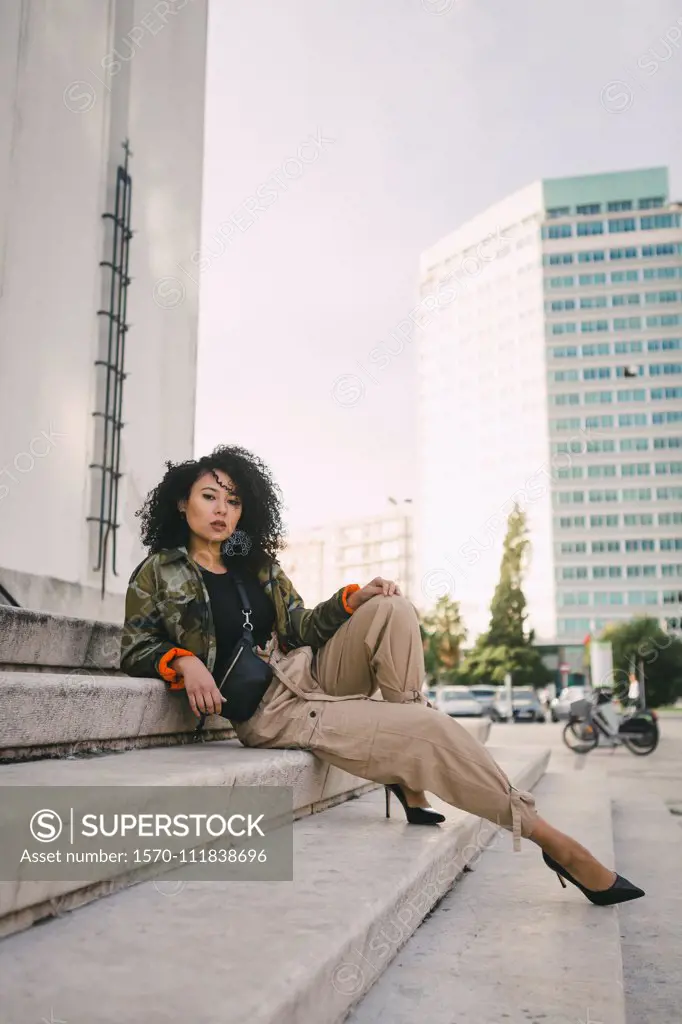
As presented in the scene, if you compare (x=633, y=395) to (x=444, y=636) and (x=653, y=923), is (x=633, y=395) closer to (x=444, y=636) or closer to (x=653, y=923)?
(x=444, y=636)

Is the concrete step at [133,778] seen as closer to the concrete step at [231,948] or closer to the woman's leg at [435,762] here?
the concrete step at [231,948]

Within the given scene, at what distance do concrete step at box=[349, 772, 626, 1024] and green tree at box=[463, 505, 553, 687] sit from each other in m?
55.5

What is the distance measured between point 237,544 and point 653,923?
6.04ft

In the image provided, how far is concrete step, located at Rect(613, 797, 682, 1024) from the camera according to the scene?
5.85ft

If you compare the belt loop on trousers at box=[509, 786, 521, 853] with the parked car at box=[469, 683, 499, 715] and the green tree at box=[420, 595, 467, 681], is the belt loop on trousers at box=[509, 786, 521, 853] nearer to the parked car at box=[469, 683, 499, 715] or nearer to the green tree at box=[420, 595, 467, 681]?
the parked car at box=[469, 683, 499, 715]

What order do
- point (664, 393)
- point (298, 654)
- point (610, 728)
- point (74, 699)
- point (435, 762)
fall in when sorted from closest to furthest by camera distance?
point (74, 699) → point (435, 762) → point (298, 654) → point (610, 728) → point (664, 393)

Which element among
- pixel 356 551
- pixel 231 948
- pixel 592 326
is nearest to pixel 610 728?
pixel 231 948

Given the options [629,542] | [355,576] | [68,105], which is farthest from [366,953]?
[355,576]

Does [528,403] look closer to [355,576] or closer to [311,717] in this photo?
[355,576]

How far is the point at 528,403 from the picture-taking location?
81812 millimetres

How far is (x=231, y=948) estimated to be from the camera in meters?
1.36

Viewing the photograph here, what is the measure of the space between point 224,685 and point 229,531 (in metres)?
0.68

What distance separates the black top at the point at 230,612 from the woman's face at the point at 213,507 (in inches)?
6.4

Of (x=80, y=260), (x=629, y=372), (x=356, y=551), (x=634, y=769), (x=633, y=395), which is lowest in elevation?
(x=634, y=769)
